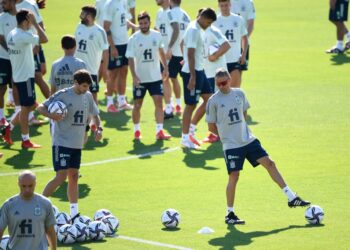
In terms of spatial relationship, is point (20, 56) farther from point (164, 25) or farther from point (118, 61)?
point (164, 25)

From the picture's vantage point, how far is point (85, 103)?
16.5 metres

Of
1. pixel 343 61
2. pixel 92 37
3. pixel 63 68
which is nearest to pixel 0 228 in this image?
pixel 63 68

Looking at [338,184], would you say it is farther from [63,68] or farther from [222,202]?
[63,68]

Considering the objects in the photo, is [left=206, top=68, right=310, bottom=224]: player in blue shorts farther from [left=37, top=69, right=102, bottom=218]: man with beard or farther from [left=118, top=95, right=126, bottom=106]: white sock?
[left=118, top=95, right=126, bottom=106]: white sock

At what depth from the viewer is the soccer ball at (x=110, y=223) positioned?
52.3ft

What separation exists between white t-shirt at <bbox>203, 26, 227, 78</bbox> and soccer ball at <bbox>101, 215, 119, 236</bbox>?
23.2ft

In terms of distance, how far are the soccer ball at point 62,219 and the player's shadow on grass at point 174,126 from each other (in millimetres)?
7415

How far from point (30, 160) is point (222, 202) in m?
5.09

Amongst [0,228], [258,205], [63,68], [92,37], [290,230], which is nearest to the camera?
[0,228]

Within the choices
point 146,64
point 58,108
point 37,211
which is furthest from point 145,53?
point 37,211

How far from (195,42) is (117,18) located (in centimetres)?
477

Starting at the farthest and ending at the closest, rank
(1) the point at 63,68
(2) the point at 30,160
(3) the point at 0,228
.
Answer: (2) the point at 30,160
(1) the point at 63,68
(3) the point at 0,228

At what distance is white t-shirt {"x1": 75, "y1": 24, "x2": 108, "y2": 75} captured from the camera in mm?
23000

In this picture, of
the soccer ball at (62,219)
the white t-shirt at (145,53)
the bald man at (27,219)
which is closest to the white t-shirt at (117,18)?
the white t-shirt at (145,53)
